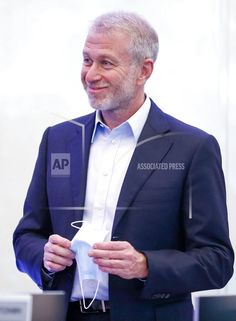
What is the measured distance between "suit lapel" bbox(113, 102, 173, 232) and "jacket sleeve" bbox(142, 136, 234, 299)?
12 centimetres

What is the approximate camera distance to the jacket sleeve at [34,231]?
1.83 meters

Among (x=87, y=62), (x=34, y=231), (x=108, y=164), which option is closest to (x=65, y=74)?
(x=87, y=62)

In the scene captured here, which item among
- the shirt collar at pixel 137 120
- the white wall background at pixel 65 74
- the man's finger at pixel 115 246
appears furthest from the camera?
the white wall background at pixel 65 74

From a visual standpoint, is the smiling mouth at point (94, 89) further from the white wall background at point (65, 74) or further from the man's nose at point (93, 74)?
the white wall background at point (65, 74)

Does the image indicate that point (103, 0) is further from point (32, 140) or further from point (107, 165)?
point (107, 165)

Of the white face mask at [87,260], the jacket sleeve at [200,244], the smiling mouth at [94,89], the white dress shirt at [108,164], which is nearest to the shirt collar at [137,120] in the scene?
the white dress shirt at [108,164]

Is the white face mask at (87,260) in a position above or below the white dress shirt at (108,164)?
below

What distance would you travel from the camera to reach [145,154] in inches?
73.7

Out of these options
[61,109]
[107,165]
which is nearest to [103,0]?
[61,109]

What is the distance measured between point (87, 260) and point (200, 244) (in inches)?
12.0

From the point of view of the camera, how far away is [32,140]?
7.49 ft

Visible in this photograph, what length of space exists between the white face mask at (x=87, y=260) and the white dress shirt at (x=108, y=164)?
8cm

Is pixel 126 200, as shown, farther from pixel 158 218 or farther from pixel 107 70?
pixel 107 70

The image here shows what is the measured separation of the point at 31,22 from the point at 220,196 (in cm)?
100
